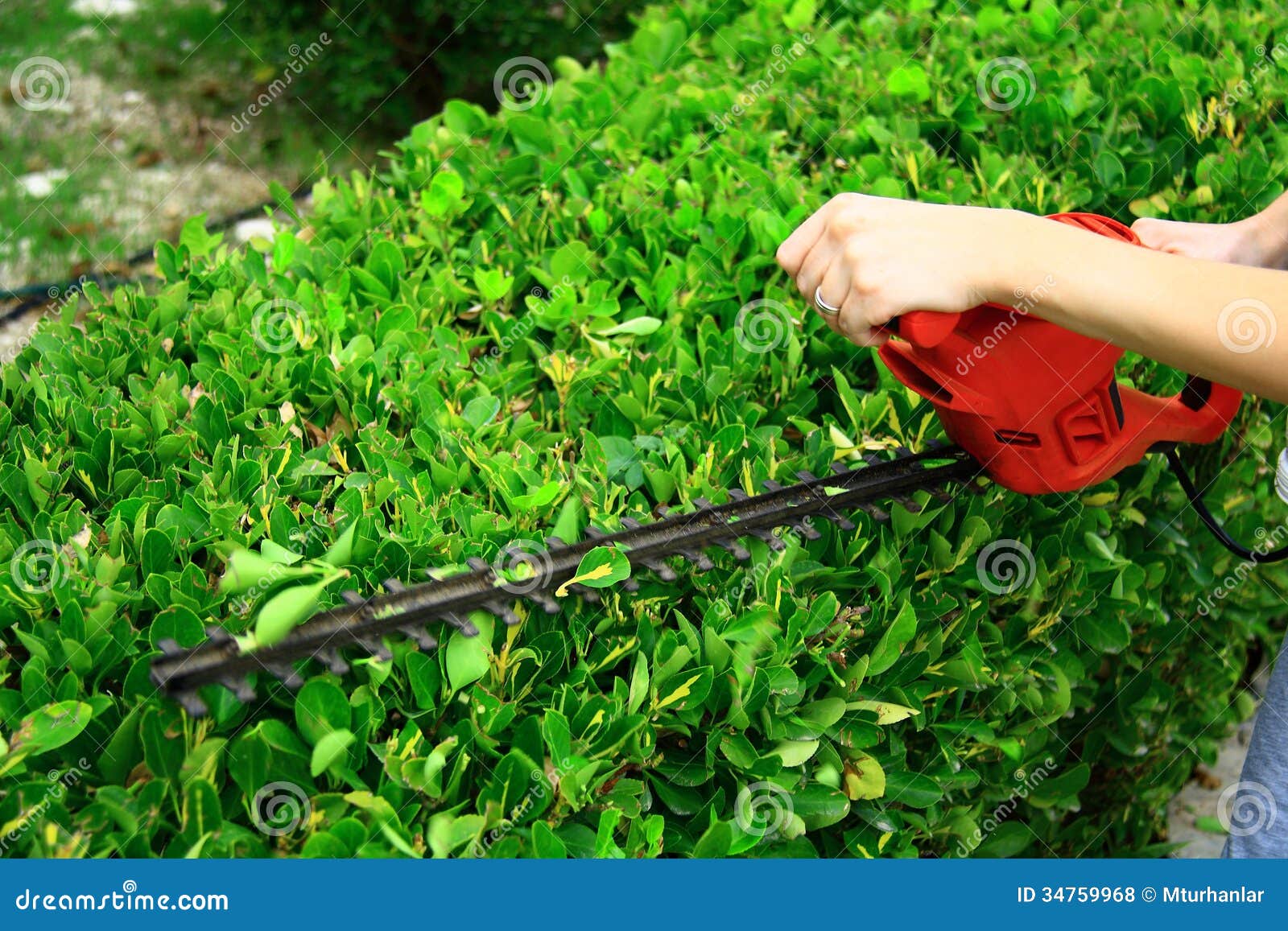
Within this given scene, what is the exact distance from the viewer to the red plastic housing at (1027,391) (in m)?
1.50

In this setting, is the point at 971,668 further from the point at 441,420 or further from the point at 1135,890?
the point at 441,420

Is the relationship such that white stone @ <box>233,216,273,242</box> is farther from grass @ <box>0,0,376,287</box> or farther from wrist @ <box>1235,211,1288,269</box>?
wrist @ <box>1235,211,1288,269</box>

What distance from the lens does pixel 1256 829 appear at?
159 centimetres

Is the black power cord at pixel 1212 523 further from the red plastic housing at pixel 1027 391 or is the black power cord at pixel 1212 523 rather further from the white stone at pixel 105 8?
the white stone at pixel 105 8

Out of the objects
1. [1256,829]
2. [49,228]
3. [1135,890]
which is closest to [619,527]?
[1135,890]

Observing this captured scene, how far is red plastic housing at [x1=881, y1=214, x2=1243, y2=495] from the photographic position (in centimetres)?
150

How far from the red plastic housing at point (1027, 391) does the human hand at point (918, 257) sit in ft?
→ 0.13

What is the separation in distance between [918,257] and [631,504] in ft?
2.03

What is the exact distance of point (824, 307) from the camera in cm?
147

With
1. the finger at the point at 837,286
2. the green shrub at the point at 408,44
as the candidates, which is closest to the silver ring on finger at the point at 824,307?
the finger at the point at 837,286

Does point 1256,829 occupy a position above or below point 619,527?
below

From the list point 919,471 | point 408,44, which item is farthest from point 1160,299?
point 408,44

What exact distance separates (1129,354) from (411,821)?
1640 mm

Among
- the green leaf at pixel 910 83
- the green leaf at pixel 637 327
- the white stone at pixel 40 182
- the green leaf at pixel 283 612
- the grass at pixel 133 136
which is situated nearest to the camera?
the green leaf at pixel 283 612
